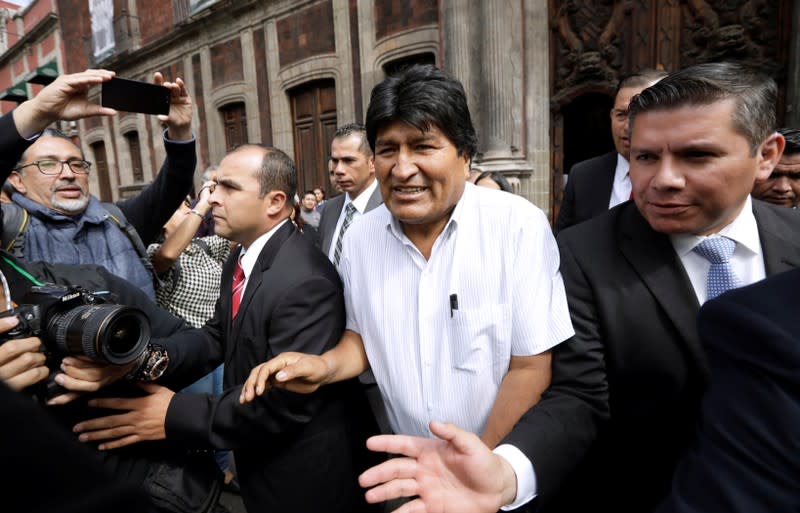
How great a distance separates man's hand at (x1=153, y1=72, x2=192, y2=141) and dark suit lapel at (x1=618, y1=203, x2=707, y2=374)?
6.73 feet

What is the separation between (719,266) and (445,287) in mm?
723

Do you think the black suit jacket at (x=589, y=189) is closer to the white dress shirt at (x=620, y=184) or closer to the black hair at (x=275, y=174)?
the white dress shirt at (x=620, y=184)

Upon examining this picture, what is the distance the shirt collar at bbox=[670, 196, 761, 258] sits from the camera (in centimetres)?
120

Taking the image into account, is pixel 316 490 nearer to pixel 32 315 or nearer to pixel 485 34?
pixel 32 315

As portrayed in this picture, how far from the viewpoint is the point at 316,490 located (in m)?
1.63

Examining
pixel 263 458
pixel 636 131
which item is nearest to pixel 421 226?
pixel 636 131

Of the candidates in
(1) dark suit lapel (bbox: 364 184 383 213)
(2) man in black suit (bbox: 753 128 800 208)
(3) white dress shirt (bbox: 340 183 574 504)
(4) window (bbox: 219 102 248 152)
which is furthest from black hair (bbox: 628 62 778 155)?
(4) window (bbox: 219 102 248 152)

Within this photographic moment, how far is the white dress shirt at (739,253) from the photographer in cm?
121

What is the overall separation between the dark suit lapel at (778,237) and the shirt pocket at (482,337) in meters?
0.68

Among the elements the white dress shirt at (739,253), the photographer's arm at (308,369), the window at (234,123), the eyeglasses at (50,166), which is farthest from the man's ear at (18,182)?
the window at (234,123)

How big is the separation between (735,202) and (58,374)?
175 cm

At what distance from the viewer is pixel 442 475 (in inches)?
39.5

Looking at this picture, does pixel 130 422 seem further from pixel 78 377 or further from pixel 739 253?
pixel 739 253

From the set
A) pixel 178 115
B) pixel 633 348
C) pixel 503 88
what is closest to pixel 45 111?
pixel 178 115
